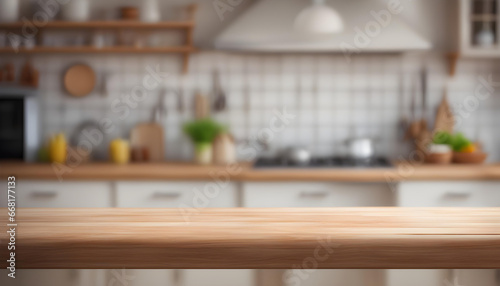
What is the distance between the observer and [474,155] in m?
3.26

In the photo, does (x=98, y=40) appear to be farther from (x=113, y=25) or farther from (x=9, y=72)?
(x=9, y=72)

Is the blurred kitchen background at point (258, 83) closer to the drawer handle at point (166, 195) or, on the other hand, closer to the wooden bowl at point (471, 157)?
the wooden bowl at point (471, 157)

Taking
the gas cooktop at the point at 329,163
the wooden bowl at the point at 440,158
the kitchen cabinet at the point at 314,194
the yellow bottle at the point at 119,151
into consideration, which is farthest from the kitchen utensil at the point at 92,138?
the wooden bowl at the point at 440,158

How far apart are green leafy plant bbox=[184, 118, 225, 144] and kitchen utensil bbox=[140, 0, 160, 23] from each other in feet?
2.25

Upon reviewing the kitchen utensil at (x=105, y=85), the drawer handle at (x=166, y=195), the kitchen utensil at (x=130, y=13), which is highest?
the kitchen utensil at (x=130, y=13)

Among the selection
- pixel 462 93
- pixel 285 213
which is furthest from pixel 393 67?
pixel 285 213

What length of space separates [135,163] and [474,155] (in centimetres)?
196

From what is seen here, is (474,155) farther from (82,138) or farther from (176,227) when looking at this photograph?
(176,227)

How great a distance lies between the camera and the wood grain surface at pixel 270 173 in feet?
9.69

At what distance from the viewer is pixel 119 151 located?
3.47 metres

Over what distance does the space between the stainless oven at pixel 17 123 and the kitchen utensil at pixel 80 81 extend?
24 cm

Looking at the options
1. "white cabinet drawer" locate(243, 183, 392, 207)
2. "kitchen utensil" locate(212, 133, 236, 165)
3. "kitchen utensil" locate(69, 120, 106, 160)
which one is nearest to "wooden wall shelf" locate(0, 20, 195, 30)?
"kitchen utensil" locate(69, 120, 106, 160)

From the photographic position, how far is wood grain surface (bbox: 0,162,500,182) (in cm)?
295

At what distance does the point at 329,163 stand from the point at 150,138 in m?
1.13
